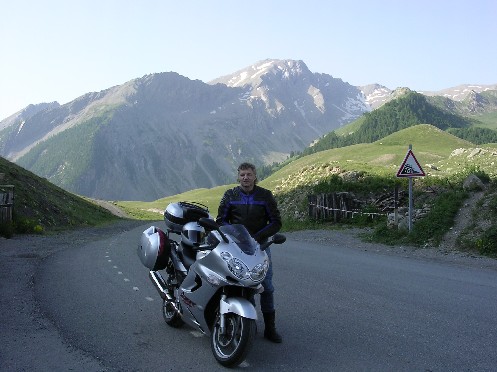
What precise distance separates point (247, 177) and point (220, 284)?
1631mm

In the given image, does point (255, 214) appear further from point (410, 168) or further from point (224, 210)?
point (410, 168)

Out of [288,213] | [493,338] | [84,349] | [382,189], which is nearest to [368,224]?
[382,189]

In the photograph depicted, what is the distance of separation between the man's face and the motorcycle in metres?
0.77

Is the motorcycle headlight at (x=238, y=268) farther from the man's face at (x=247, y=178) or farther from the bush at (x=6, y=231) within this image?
the bush at (x=6, y=231)

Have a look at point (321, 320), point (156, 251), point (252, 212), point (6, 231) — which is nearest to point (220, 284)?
point (252, 212)

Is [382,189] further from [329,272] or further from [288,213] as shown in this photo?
[329,272]

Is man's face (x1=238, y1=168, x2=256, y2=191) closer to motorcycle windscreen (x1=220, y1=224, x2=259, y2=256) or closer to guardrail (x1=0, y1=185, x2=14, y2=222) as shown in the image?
motorcycle windscreen (x1=220, y1=224, x2=259, y2=256)

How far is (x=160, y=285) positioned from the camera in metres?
8.03

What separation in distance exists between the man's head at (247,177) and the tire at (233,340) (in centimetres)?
183

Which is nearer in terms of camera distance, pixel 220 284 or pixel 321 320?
pixel 220 284

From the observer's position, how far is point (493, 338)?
6.91 metres

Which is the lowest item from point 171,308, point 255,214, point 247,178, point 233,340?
point 171,308

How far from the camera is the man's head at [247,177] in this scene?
273 inches

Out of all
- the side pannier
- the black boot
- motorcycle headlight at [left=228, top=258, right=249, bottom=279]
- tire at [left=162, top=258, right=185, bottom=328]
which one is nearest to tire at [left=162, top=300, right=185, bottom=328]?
tire at [left=162, top=258, right=185, bottom=328]
